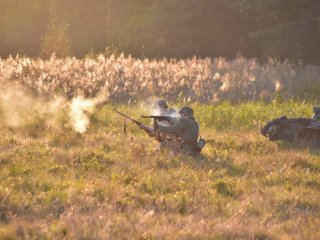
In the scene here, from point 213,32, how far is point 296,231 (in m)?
32.8

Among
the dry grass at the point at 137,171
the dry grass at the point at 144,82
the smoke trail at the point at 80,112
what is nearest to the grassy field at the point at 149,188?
the dry grass at the point at 137,171

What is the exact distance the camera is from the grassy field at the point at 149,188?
248 inches

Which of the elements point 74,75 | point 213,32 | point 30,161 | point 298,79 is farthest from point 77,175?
point 213,32

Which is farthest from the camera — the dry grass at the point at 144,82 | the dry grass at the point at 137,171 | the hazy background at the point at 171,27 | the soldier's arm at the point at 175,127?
the hazy background at the point at 171,27

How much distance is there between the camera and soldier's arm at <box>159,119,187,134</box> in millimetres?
9977

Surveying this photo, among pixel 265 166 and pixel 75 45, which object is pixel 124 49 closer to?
pixel 75 45

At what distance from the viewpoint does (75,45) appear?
43.5 metres

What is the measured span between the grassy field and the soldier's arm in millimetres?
417

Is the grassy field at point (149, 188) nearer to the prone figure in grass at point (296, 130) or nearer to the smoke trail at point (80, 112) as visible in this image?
the prone figure in grass at point (296, 130)

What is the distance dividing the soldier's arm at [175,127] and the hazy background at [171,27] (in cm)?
1977

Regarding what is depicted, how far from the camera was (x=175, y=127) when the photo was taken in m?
10.0

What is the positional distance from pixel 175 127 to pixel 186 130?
198 millimetres

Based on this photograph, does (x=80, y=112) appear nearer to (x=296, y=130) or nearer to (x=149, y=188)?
(x=296, y=130)

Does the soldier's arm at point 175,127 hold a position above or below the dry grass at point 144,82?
below
